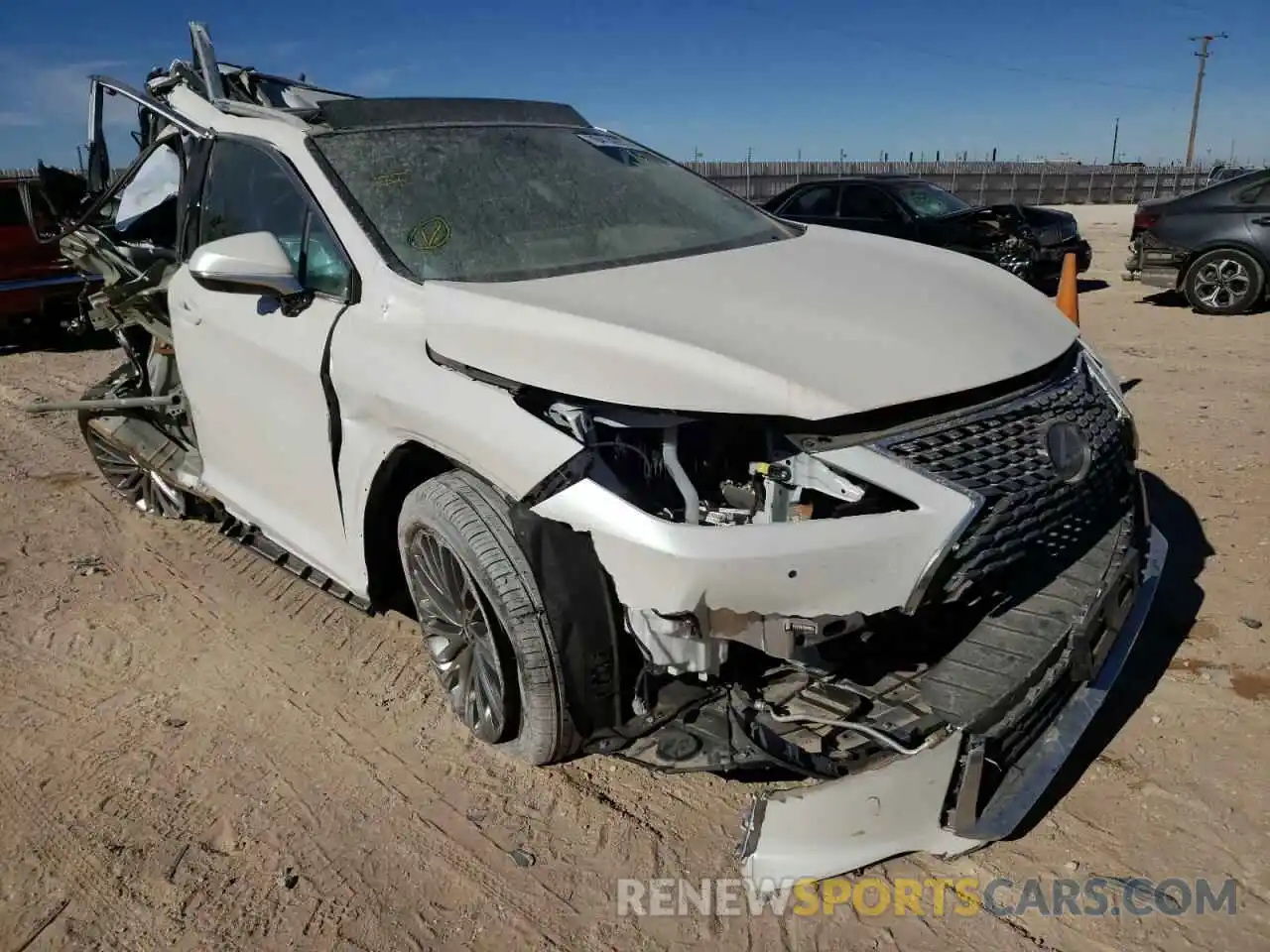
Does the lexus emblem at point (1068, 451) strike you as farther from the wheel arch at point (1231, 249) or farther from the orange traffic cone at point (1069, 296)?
the wheel arch at point (1231, 249)

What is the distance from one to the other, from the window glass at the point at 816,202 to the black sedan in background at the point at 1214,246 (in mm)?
3481

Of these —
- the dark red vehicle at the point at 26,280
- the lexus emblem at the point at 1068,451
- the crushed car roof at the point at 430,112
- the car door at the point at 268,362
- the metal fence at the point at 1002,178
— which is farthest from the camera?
the metal fence at the point at 1002,178

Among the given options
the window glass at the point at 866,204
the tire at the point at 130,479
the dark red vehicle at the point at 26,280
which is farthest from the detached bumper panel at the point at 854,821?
the dark red vehicle at the point at 26,280

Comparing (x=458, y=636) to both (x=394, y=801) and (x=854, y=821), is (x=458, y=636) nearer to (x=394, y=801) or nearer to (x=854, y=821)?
(x=394, y=801)

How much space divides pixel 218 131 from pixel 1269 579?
15.4ft

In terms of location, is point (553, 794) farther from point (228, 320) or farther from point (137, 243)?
point (137, 243)

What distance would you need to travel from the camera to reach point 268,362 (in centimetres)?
332

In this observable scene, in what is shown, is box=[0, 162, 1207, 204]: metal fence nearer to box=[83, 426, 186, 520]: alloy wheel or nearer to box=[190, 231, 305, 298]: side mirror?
box=[83, 426, 186, 520]: alloy wheel

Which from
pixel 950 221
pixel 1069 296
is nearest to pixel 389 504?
pixel 1069 296

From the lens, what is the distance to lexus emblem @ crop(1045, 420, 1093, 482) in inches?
95.3

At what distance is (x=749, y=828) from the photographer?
2.27m

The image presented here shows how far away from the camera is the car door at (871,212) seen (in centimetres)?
1097

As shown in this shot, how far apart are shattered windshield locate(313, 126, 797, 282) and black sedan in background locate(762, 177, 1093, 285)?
299 inches

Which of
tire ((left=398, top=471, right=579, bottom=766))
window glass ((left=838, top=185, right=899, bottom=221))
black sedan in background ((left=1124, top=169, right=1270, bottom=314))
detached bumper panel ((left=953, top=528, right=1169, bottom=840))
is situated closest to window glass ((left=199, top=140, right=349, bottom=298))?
tire ((left=398, top=471, right=579, bottom=766))
